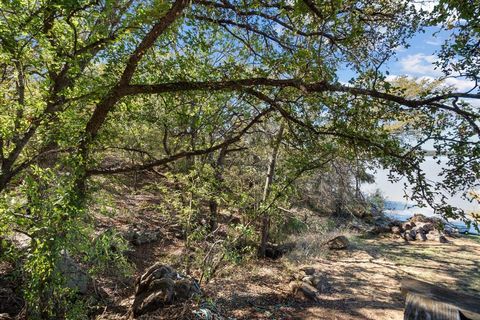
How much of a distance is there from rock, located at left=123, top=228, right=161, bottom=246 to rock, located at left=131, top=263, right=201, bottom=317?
15.7 ft

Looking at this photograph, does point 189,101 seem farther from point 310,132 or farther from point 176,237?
point 176,237

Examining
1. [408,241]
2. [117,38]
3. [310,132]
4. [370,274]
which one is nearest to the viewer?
[117,38]

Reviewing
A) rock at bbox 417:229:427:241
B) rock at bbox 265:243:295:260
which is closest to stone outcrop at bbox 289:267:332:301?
rock at bbox 265:243:295:260

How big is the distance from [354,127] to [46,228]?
162 inches

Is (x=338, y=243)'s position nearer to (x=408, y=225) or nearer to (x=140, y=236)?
(x=408, y=225)

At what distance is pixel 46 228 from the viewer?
332 cm

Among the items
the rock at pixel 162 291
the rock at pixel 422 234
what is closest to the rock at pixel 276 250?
the rock at pixel 162 291

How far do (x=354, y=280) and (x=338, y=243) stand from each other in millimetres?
3101

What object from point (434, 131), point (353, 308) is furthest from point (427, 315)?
point (353, 308)

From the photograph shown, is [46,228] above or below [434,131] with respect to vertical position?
below

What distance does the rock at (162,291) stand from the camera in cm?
422

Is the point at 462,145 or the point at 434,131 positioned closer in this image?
the point at 462,145

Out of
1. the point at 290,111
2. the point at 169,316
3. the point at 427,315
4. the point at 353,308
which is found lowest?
the point at 353,308

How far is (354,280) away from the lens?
25.6 feet
